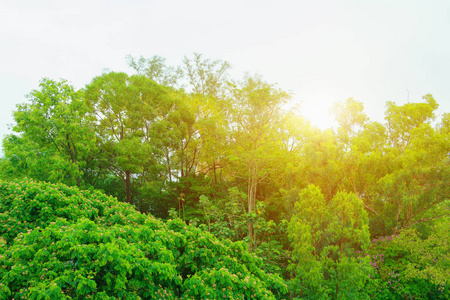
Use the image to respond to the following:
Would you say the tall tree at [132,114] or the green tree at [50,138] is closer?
the green tree at [50,138]

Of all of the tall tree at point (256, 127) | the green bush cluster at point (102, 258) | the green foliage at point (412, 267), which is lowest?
the green foliage at point (412, 267)

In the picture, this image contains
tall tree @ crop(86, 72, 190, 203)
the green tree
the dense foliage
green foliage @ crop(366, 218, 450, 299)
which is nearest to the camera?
the dense foliage

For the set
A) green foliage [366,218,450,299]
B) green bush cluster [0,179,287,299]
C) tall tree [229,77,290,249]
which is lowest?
green foliage [366,218,450,299]

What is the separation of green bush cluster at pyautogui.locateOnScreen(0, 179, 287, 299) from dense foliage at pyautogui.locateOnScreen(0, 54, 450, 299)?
0.10 ft

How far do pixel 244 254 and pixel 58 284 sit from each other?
3679mm

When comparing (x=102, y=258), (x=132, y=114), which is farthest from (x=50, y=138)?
(x=102, y=258)

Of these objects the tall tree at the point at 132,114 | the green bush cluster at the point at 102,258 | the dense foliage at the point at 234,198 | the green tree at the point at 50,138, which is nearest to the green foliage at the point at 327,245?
the dense foliage at the point at 234,198

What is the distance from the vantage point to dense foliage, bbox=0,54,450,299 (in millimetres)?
5269

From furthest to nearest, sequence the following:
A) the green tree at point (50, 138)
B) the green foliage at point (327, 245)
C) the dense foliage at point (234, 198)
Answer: the green tree at point (50, 138) → the green foliage at point (327, 245) → the dense foliage at point (234, 198)

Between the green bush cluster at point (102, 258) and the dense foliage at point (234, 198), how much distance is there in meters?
0.03

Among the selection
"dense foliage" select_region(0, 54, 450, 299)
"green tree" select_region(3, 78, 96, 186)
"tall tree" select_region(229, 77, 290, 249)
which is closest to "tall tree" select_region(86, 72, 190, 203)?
"dense foliage" select_region(0, 54, 450, 299)

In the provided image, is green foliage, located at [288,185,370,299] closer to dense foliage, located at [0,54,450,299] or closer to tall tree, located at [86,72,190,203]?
dense foliage, located at [0,54,450,299]

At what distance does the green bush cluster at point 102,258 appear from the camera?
14.5ft

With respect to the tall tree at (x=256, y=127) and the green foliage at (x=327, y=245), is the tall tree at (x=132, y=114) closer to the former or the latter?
the tall tree at (x=256, y=127)
